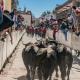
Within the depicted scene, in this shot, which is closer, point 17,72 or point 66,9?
point 17,72

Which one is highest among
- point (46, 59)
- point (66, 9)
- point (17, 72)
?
point (66, 9)

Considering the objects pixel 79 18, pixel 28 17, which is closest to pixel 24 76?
pixel 79 18

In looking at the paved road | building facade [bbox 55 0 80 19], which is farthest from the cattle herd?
building facade [bbox 55 0 80 19]

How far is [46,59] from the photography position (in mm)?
8320

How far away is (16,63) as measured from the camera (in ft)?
50.8

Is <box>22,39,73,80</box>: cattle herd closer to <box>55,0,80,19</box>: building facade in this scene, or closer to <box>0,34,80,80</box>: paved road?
<box>0,34,80,80</box>: paved road

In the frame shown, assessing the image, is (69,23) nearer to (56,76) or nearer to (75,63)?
(75,63)

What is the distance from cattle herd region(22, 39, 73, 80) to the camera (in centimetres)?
833

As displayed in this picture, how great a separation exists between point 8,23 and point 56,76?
2.61 meters

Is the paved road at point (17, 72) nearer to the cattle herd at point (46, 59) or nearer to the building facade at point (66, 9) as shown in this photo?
the cattle herd at point (46, 59)

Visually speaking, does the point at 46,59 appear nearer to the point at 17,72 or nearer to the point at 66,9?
the point at 17,72

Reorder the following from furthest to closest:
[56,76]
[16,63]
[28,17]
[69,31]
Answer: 1. [28,17]
2. [69,31]
3. [16,63]
4. [56,76]

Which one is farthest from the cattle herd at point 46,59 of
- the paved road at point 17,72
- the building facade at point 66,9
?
the building facade at point 66,9

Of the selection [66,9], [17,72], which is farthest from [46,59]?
[66,9]
